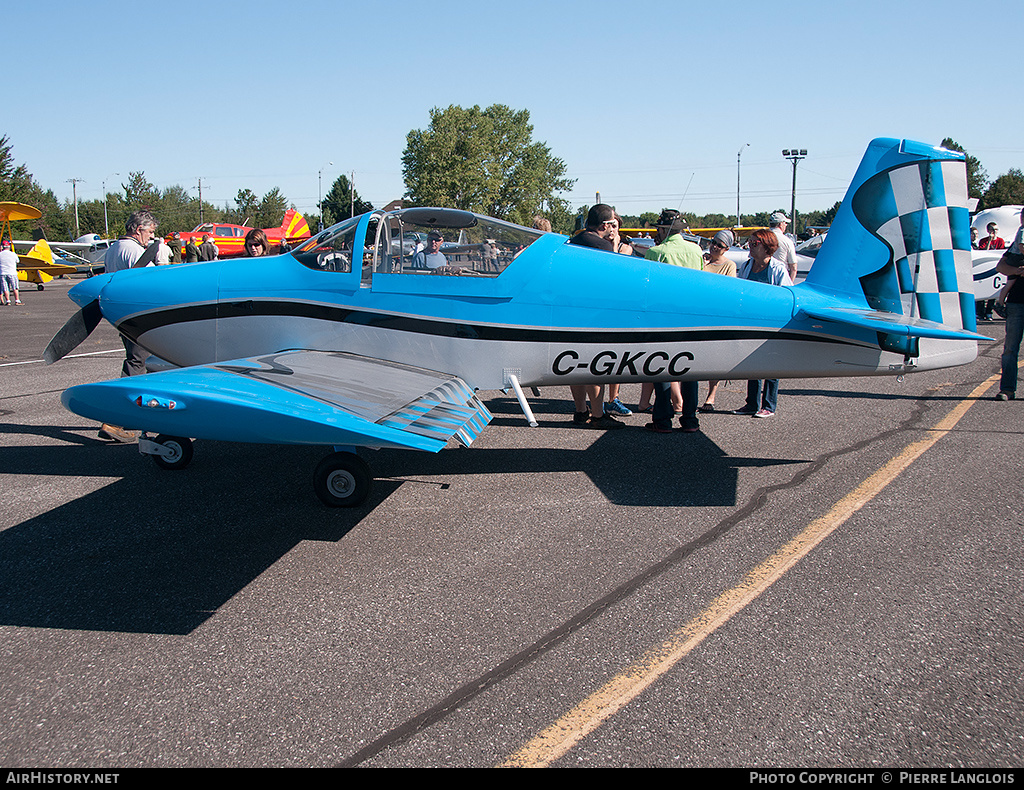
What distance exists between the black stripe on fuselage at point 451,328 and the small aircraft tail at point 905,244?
531mm

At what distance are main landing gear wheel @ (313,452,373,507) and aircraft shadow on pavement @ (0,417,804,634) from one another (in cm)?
12

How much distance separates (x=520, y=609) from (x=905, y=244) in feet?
13.8

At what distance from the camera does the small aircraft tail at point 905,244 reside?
5.38 m

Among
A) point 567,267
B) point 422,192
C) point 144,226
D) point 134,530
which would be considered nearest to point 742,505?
point 567,267

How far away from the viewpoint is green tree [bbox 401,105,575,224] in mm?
84312

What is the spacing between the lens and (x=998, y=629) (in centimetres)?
328

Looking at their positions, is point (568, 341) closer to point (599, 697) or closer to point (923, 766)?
point (599, 697)

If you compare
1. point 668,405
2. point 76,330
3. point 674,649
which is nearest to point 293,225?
point 76,330

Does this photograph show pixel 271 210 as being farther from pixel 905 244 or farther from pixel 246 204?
pixel 905 244

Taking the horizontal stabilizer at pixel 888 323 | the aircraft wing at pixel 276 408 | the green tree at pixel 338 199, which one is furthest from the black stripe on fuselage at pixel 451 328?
the green tree at pixel 338 199

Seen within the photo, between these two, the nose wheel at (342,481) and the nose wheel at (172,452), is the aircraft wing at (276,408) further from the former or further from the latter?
the nose wheel at (172,452)

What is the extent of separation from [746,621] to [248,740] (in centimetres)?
218

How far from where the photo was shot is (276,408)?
3570 millimetres

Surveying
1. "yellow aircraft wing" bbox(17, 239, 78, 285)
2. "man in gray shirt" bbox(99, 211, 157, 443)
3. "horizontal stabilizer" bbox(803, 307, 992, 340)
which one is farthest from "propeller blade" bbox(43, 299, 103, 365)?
"yellow aircraft wing" bbox(17, 239, 78, 285)
